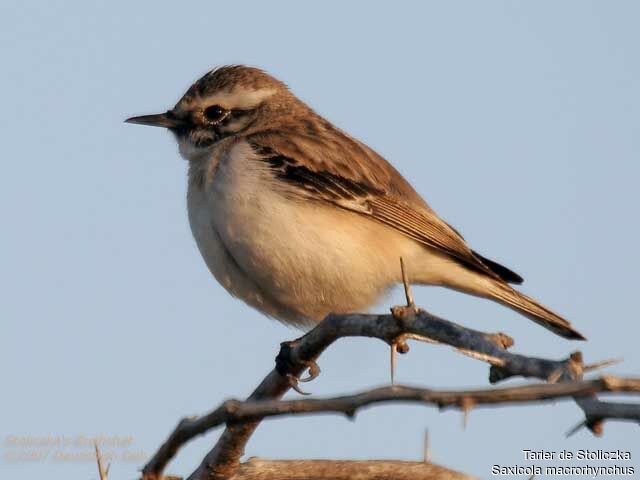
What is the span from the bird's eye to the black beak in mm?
261

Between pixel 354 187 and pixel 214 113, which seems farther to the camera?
pixel 214 113

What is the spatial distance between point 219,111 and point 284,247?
2.47m

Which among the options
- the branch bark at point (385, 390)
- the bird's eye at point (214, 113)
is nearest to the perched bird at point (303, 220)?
the bird's eye at point (214, 113)

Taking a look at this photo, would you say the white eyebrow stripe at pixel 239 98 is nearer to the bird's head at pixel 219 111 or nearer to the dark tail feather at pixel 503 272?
the bird's head at pixel 219 111

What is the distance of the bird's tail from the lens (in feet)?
30.9

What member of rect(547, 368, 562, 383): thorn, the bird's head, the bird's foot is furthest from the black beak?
rect(547, 368, 562, 383): thorn

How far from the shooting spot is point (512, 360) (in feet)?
14.1

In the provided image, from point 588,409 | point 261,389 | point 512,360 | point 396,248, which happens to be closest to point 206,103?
point 396,248

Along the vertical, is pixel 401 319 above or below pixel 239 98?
below

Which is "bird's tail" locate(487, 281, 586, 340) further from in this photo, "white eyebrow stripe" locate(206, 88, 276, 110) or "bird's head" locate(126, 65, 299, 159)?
"white eyebrow stripe" locate(206, 88, 276, 110)

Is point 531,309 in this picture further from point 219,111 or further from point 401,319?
point 401,319

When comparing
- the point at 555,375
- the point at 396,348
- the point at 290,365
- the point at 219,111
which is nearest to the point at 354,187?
the point at 219,111

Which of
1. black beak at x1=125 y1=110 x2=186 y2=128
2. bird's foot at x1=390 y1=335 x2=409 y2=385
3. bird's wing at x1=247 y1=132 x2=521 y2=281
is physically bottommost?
bird's foot at x1=390 y1=335 x2=409 y2=385

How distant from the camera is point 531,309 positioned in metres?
9.62
